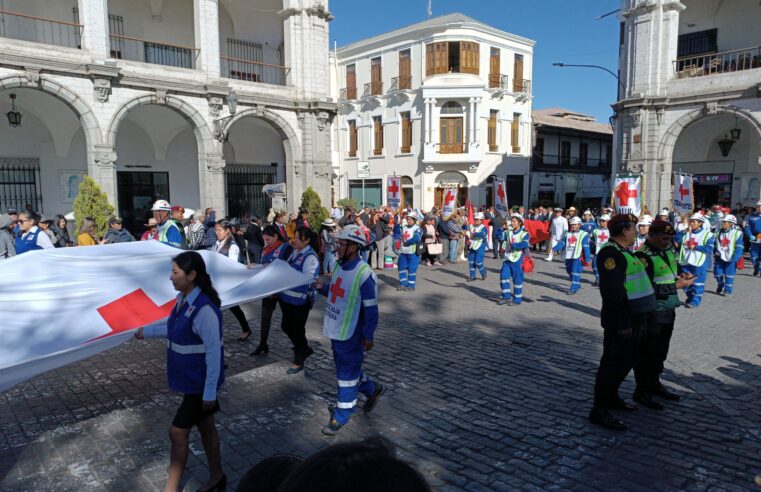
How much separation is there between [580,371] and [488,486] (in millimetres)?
3261

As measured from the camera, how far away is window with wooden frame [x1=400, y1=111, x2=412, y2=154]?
34531mm

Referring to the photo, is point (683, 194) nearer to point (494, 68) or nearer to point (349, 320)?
point (349, 320)

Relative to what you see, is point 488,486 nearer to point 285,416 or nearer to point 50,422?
point 285,416

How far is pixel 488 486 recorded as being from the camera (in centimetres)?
429

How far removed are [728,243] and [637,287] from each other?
8.33 meters

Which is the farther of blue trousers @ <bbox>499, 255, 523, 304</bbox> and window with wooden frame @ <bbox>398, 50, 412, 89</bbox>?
window with wooden frame @ <bbox>398, 50, 412, 89</bbox>

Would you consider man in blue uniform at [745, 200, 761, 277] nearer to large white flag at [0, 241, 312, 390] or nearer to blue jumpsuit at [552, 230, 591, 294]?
blue jumpsuit at [552, 230, 591, 294]

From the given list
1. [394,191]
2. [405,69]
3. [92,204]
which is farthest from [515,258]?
[405,69]

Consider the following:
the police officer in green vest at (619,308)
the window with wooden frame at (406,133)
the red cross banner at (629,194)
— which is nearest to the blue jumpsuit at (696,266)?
the red cross banner at (629,194)

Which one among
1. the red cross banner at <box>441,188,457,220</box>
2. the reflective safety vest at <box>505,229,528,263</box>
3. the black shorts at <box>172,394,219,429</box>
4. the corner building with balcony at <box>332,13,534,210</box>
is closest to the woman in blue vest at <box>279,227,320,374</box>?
the black shorts at <box>172,394,219,429</box>

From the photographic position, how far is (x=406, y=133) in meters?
34.8

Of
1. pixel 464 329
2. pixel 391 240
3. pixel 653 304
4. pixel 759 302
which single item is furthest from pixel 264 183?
pixel 653 304

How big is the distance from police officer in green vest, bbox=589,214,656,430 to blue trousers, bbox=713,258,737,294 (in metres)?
8.37

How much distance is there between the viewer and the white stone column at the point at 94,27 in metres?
17.2
